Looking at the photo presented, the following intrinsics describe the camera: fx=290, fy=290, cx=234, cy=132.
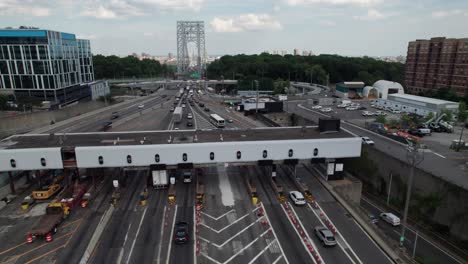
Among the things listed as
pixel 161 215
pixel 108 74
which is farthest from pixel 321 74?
pixel 161 215

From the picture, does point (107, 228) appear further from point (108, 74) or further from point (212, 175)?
point (108, 74)

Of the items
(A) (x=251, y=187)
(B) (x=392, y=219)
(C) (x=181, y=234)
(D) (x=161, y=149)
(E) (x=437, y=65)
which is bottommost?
(B) (x=392, y=219)

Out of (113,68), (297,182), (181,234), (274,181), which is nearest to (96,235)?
(181,234)

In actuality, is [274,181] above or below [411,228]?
above

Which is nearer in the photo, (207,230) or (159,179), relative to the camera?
(207,230)

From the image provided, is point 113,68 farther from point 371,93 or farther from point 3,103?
point 371,93

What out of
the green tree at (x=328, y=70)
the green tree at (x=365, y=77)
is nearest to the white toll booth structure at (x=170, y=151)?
the green tree at (x=328, y=70)
